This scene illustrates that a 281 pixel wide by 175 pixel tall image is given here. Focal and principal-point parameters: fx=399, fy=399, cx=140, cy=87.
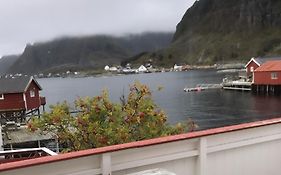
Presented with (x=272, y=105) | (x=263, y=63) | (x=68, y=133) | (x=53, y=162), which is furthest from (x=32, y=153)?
(x=263, y=63)

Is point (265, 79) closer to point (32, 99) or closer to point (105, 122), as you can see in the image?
point (32, 99)

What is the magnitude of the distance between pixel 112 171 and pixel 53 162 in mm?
627

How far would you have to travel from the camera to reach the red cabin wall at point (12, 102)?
44.2m

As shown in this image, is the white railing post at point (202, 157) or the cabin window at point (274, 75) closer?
the white railing post at point (202, 157)

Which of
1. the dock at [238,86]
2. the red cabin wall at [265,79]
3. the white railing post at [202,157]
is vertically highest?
the white railing post at [202,157]

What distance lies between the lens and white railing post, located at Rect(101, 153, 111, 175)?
141 inches

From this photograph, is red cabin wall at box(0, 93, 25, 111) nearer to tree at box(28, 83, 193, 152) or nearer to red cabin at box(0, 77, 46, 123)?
red cabin at box(0, 77, 46, 123)

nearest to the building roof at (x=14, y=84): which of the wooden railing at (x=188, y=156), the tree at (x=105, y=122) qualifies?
the tree at (x=105, y=122)

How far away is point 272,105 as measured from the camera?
65500mm

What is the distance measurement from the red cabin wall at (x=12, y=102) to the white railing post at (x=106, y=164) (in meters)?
42.7

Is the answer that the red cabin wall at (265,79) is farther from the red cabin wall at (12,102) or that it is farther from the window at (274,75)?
the red cabin wall at (12,102)

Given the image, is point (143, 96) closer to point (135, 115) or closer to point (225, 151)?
point (135, 115)

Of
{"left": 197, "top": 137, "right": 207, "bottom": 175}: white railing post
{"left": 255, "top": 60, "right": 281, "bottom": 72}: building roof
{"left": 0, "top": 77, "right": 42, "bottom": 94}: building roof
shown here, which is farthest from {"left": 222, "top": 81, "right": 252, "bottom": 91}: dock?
{"left": 197, "top": 137, "right": 207, "bottom": 175}: white railing post

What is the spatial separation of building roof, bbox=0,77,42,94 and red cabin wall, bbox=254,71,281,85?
49727 millimetres
